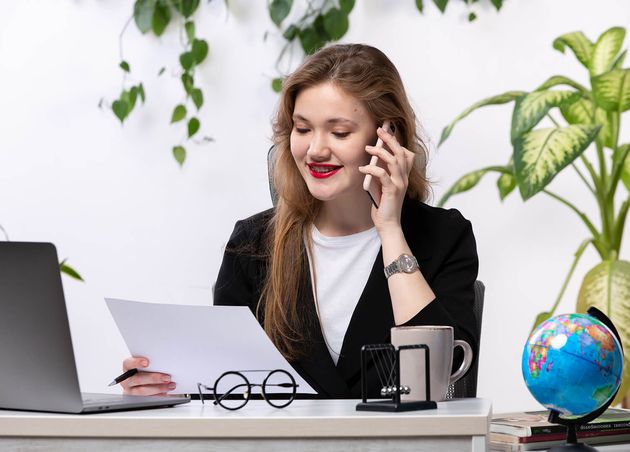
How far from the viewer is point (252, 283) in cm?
174

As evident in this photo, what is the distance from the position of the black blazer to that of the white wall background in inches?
43.5

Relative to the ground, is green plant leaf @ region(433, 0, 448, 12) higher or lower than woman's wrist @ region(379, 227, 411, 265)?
higher

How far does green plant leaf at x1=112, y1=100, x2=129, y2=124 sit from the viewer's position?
9.43 ft

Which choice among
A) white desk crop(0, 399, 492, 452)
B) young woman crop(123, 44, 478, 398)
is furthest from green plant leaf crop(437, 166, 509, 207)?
white desk crop(0, 399, 492, 452)

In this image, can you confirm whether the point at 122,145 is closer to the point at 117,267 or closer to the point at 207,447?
the point at 117,267

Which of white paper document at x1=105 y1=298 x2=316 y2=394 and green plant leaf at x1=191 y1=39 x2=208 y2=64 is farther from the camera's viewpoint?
green plant leaf at x1=191 y1=39 x2=208 y2=64

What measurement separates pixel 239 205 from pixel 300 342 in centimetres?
135

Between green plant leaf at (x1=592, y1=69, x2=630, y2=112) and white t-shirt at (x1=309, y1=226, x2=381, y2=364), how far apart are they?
95 cm

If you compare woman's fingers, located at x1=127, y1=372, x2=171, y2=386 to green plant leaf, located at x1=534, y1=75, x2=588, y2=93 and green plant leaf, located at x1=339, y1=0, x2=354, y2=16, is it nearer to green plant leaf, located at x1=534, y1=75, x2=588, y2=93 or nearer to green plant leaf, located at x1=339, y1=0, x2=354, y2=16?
green plant leaf, located at x1=534, y1=75, x2=588, y2=93

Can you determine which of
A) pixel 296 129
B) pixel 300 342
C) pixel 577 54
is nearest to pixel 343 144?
pixel 296 129

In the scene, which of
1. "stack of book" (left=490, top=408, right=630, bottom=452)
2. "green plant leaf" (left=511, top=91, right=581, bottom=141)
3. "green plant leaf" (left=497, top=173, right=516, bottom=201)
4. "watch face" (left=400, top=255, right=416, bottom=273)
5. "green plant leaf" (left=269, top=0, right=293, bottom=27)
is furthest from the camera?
"green plant leaf" (left=269, top=0, right=293, bottom=27)

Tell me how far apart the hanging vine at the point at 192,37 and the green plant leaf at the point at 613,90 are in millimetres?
672

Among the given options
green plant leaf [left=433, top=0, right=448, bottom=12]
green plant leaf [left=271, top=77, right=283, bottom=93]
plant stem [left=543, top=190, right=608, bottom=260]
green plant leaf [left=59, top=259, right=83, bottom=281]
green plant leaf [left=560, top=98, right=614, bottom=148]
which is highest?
green plant leaf [left=433, top=0, right=448, bottom=12]

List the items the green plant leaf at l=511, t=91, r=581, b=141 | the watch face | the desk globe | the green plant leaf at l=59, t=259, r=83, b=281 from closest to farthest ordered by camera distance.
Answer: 1. the desk globe
2. the watch face
3. the green plant leaf at l=511, t=91, r=581, b=141
4. the green plant leaf at l=59, t=259, r=83, b=281
